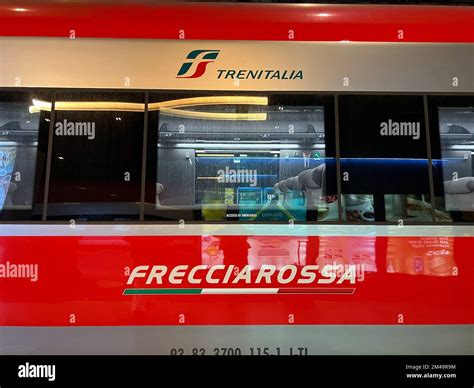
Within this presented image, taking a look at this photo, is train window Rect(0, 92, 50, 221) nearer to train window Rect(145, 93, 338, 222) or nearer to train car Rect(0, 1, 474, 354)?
train car Rect(0, 1, 474, 354)

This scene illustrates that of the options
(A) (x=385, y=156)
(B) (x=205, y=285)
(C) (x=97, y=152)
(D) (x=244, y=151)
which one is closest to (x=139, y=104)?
(C) (x=97, y=152)

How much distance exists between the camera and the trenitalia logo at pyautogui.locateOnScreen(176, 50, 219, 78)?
151 inches

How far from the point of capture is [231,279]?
369 centimetres

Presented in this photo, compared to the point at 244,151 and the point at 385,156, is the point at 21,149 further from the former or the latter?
the point at 385,156

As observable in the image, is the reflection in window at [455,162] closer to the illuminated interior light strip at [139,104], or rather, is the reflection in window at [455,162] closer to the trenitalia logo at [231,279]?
the trenitalia logo at [231,279]

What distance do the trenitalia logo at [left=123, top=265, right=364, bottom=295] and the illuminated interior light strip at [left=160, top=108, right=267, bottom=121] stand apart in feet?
4.04

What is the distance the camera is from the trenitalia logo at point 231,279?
368 centimetres

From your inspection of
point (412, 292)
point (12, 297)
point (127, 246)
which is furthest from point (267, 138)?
point (12, 297)

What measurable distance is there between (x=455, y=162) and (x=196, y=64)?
2.34 meters

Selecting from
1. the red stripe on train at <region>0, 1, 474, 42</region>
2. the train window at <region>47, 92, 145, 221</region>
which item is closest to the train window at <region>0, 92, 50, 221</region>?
the train window at <region>47, 92, 145, 221</region>

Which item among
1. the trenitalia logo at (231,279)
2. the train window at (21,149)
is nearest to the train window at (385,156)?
the trenitalia logo at (231,279)

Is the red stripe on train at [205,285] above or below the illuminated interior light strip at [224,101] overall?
below

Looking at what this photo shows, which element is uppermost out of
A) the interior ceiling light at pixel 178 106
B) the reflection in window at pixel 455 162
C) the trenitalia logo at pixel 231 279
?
the interior ceiling light at pixel 178 106
